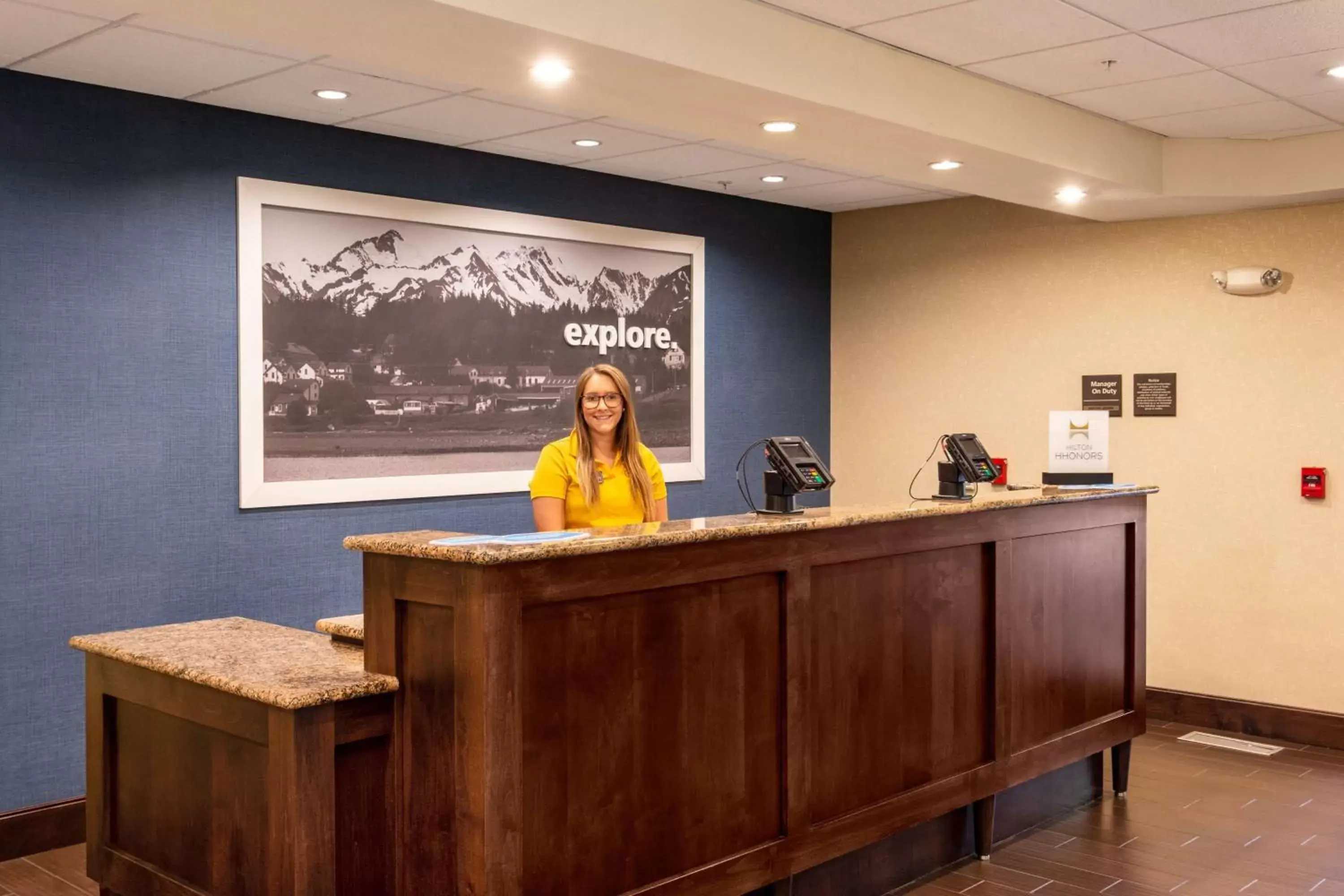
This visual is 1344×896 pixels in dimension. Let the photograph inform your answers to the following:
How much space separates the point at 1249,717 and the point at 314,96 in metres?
5.11

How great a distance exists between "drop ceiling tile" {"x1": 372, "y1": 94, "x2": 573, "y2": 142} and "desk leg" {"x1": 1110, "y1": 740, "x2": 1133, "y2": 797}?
3.39 metres

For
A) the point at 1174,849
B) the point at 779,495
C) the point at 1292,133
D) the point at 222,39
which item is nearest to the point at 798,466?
the point at 779,495

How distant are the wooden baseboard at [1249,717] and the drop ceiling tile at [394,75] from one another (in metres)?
4.55

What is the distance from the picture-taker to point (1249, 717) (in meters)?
6.07

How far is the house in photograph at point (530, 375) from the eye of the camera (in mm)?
5902

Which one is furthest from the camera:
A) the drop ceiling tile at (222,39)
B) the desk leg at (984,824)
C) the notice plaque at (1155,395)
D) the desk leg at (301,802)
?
the notice plaque at (1155,395)

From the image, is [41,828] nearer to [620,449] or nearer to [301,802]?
[301,802]

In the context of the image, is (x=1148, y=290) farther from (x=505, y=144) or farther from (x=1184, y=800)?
(x=505, y=144)

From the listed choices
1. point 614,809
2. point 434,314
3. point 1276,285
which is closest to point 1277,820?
point 1276,285

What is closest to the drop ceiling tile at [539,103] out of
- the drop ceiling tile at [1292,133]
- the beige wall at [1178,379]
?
the beige wall at [1178,379]

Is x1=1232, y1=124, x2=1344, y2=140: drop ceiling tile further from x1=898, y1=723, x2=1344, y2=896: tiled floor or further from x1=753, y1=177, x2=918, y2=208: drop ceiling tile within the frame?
x1=898, y1=723, x2=1344, y2=896: tiled floor

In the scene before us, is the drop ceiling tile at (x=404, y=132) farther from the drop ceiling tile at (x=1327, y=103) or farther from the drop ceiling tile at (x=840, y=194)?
the drop ceiling tile at (x=1327, y=103)

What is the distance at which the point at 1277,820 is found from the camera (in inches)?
187

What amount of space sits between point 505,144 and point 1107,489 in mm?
2953
